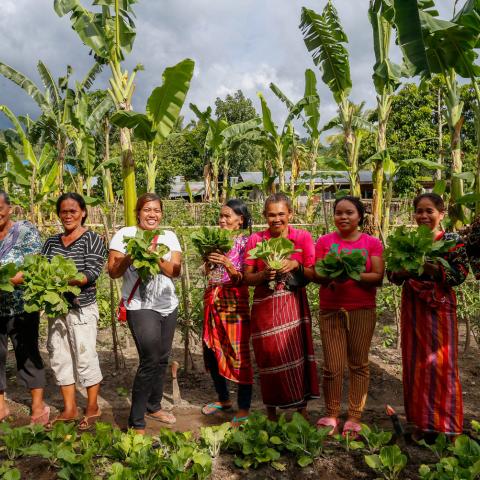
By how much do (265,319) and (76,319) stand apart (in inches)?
55.5

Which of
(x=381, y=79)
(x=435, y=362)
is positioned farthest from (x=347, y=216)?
(x=381, y=79)

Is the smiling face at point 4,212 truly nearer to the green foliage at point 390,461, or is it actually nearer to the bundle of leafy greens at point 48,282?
the bundle of leafy greens at point 48,282

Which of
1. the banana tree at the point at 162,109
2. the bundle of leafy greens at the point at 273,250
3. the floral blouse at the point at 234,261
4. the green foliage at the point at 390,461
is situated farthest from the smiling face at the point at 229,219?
the banana tree at the point at 162,109

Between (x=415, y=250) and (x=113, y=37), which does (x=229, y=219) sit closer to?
(x=415, y=250)

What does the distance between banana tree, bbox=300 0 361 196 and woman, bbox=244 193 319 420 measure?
12.9 feet

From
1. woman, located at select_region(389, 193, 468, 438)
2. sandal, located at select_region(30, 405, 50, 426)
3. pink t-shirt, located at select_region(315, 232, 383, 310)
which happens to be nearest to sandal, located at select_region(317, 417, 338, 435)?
woman, located at select_region(389, 193, 468, 438)

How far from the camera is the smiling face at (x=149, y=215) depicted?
3.00 meters

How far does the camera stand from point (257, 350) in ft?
10.1

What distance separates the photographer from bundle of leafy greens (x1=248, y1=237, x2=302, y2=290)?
2807mm

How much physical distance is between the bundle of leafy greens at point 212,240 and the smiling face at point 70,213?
3.06 ft

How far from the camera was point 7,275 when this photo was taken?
2912 millimetres

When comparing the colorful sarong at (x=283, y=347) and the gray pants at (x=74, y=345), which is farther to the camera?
the gray pants at (x=74, y=345)

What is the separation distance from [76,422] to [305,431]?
179cm

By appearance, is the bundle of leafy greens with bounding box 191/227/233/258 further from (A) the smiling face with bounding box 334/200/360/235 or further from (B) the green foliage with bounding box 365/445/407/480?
(B) the green foliage with bounding box 365/445/407/480
